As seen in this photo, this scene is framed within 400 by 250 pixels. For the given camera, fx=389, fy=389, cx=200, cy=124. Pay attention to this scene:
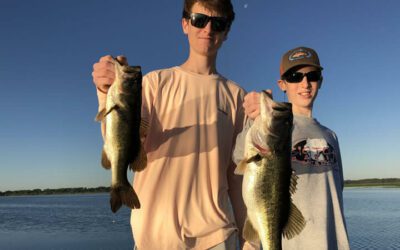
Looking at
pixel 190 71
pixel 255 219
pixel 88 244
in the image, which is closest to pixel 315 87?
pixel 190 71

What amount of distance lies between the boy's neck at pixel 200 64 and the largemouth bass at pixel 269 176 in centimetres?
106

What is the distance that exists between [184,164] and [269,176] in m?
0.88

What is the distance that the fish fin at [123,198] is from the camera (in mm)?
3414

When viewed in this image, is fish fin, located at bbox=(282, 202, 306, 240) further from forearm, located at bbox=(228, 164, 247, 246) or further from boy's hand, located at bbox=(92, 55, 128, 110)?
boy's hand, located at bbox=(92, 55, 128, 110)

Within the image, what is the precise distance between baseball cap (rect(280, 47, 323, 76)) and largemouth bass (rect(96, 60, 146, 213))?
2480 mm

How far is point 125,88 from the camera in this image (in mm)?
3398

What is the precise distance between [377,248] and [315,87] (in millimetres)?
20584

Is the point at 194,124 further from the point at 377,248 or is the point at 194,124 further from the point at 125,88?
the point at 377,248

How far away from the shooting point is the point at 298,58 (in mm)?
5160

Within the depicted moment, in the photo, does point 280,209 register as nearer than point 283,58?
Yes

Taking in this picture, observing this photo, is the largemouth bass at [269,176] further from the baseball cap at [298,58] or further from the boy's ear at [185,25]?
the baseball cap at [298,58]

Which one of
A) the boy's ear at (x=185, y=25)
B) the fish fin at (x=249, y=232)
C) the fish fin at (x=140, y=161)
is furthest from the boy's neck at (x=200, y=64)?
the fish fin at (x=249, y=232)

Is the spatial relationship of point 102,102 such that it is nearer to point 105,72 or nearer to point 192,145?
point 105,72

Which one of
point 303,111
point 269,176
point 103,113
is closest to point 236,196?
point 269,176
